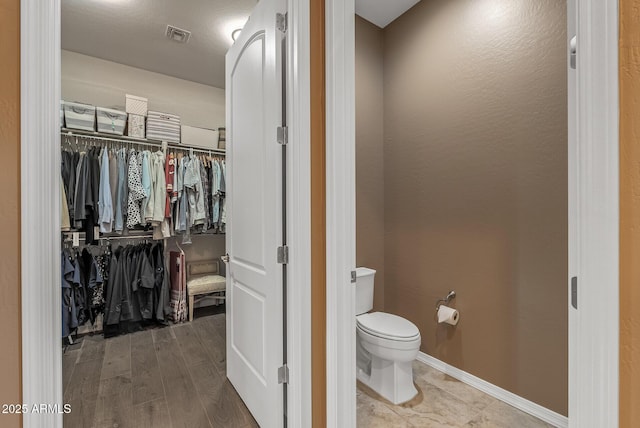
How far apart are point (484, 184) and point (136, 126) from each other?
333cm

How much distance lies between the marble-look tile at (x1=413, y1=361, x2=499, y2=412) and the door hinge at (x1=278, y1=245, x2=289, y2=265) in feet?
4.69

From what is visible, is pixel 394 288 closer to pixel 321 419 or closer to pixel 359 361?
pixel 359 361

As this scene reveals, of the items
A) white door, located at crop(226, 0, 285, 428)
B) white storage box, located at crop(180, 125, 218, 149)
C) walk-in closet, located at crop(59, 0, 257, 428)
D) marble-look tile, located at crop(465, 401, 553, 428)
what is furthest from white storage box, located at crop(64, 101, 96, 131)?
marble-look tile, located at crop(465, 401, 553, 428)

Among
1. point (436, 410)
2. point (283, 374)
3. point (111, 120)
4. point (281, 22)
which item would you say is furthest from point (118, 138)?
point (436, 410)

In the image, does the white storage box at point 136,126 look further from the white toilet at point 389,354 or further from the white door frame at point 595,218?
the white door frame at point 595,218

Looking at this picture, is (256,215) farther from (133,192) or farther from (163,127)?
(163,127)

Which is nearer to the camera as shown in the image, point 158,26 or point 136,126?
point 158,26

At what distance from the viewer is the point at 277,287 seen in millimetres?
1389

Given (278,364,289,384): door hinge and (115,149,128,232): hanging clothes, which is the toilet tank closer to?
(278,364,289,384): door hinge

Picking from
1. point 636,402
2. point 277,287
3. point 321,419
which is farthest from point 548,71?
point 321,419

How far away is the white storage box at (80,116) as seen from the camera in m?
2.69

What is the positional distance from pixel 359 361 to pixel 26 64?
91.2 inches

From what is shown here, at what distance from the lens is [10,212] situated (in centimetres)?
80

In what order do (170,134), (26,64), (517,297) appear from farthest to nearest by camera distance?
(170,134)
(517,297)
(26,64)
